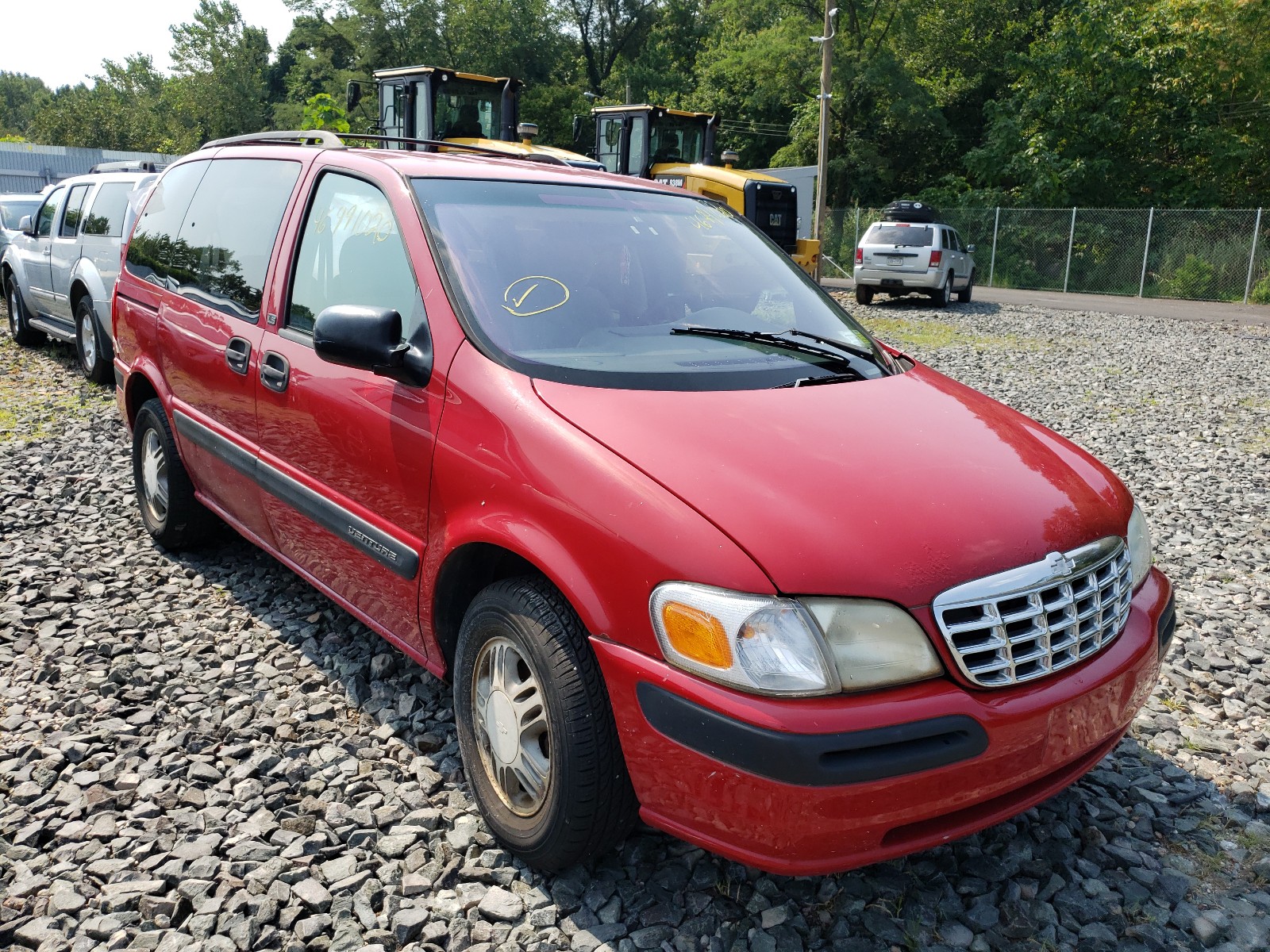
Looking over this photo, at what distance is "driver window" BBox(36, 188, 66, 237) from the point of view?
10.2 meters

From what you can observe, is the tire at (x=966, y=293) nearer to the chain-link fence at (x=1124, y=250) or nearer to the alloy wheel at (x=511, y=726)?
the chain-link fence at (x=1124, y=250)

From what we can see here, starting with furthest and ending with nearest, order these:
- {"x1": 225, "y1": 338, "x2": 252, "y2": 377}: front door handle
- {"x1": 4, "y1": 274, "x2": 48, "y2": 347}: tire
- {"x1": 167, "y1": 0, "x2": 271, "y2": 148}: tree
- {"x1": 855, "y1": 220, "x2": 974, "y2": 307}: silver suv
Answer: {"x1": 167, "y1": 0, "x2": 271, "y2": 148}: tree < {"x1": 855, "y1": 220, "x2": 974, "y2": 307}: silver suv < {"x1": 4, "y1": 274, "x2": 48, "y2": 347}: tire < {"x1": 225, "y1": 338, "x2": 252, "y2": 377}: front door handle

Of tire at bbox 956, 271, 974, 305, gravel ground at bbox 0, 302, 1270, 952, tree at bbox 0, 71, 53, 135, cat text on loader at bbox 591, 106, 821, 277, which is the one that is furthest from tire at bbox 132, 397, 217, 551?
tree at bbox 0, 71, 53, 135

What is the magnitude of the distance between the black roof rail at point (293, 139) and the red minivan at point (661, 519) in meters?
0.06

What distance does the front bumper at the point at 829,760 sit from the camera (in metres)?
2.00

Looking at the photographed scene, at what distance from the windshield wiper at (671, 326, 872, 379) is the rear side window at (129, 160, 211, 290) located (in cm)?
258

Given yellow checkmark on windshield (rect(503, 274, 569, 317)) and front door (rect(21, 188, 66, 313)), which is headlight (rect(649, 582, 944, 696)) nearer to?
yellow checkmark on windshield (rect(503, 274, 569, 317))

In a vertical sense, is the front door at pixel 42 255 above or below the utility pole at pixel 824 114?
below

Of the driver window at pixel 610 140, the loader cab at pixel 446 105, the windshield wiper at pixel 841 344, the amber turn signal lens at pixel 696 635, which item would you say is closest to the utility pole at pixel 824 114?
the driver window at pixel 610 140

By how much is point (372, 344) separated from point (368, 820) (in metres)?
1.38

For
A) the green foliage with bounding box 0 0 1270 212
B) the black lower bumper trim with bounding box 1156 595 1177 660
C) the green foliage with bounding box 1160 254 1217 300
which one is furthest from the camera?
the green foliage with bounding box 0 0 1270 212

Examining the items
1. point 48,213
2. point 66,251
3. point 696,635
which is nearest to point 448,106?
point 48,213

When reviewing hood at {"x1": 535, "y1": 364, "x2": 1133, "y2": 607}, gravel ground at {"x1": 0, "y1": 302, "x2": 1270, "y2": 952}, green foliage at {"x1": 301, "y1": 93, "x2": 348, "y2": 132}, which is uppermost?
green foliage at {"x1": 301, "y1": 93, "x2": 348, "y2": 132}

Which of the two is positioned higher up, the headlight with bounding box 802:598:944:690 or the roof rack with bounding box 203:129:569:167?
the roof rack with bounding box 203:129:569:167
